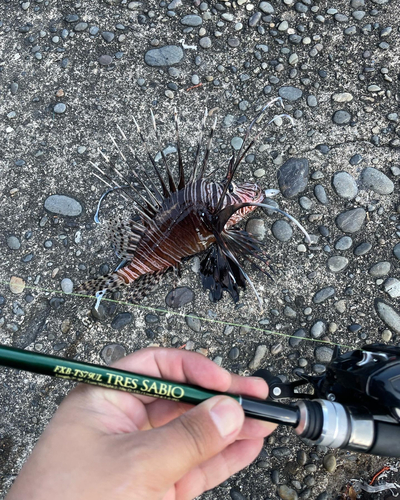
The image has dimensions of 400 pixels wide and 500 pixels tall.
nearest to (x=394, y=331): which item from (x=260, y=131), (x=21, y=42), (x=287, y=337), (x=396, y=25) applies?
(x=287, y=337)

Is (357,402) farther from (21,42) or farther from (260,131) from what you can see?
(21,42)

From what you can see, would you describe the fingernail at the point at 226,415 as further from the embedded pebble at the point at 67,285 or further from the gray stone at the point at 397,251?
the gray stone at the point at 397,251

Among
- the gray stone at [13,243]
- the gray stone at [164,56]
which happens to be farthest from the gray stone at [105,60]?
the gray stone at [13,243]

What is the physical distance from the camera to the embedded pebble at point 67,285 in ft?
9.57

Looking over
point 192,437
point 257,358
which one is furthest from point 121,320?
point 192,437

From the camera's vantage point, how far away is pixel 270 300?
9.23ft

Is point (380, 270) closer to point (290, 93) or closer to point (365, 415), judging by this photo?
point (365, 415)

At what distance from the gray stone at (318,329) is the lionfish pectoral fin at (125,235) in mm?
1243

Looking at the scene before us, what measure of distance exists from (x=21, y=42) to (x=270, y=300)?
2850mm

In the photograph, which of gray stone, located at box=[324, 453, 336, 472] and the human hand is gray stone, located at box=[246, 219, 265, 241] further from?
gray stone, located at box=[324, 453, 336, 472]

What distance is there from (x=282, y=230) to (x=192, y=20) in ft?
6.02

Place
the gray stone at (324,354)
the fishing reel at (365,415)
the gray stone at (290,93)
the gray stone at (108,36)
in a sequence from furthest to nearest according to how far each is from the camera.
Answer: the gray stone at (108,36) → the gray stone at (290,93) → the gray stone at (324,354) → the fishing reel at (365,415)

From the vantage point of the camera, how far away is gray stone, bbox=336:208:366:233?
2.90 metres

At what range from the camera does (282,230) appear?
2.90 meters
